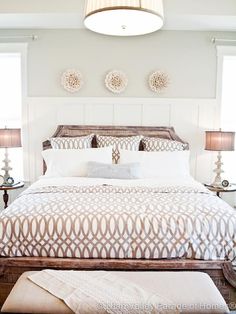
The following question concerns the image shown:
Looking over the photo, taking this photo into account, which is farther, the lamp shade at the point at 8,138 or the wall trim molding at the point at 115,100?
the wall trim molding at the point at 115,100

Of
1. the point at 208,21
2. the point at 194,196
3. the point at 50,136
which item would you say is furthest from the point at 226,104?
the point at 50,136

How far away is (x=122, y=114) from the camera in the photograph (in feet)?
14.3

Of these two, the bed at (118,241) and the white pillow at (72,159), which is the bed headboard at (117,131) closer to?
the white pillow at (72,159)

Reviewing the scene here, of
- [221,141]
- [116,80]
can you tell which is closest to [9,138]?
[116,80]

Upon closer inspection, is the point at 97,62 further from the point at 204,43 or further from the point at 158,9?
the point at 158,9

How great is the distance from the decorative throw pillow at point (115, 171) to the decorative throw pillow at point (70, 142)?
1.99ft

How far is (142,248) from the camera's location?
7.40 feet

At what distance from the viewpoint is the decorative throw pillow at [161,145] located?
12.7ft

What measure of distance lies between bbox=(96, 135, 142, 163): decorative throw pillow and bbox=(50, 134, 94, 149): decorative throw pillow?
0.56 feet

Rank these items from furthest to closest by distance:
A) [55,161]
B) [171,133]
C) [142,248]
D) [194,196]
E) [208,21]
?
1. [171,133]
2. [208,21]
3. [55,161]
4. [194,196]
5. [142,248]

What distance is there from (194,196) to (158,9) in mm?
1498

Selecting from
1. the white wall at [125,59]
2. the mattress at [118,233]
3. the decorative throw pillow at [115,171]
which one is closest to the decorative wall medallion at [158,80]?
the white wall at [125,59]

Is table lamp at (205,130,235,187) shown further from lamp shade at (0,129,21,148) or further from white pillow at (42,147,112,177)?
lamp shade at (0,129,21,148)

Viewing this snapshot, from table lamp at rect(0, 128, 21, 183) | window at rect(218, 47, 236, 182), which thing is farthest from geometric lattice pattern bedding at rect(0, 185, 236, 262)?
window at rect(218, 47, 236, 182)
